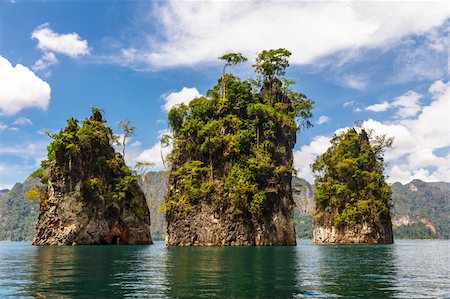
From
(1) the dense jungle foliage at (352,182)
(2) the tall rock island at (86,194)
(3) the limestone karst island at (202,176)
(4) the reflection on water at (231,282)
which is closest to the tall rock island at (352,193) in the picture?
(1) the dense jungle foliage at (352,182)

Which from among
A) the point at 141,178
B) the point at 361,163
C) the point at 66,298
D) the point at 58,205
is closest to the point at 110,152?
the point at 141,178

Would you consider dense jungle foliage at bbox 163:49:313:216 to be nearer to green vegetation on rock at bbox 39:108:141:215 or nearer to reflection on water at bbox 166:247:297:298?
green vegetation on rock at bbox 39:108:141:215

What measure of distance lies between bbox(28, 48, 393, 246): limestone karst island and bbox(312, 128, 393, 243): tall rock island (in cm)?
1957

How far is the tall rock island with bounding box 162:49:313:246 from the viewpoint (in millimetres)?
66375

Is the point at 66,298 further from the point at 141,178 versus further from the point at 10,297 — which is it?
the point at 141,178

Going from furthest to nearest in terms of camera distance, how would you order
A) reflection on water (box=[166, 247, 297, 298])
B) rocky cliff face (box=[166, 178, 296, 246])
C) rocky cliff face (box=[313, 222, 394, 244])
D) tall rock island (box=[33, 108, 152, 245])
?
rocky cliff face (box=[313, 222, 394, 244]) → tall rock island (box=[33, 108, 152, 245]) → rocky cliff face (box=[166, 178, 296, 246]) → reflection on water (box=[166, 247, 297, 298])

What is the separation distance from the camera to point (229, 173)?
6794cm

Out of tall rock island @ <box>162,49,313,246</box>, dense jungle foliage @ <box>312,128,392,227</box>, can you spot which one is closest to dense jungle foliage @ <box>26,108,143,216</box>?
tall rock island @ <box>162,49,313,246</box>

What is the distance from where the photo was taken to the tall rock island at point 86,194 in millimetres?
71500

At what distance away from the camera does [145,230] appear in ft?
270

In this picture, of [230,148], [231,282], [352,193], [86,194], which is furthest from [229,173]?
[231,282]

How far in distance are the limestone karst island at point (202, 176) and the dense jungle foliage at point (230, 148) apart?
17cm

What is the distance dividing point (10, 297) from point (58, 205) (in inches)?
A: 2323

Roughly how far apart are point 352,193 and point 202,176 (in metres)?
40.2
